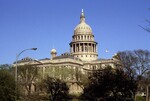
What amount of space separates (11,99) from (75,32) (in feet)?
434

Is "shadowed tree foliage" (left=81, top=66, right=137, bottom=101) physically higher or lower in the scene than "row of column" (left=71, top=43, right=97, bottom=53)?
lower

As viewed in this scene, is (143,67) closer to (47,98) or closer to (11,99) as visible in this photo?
(47,98)

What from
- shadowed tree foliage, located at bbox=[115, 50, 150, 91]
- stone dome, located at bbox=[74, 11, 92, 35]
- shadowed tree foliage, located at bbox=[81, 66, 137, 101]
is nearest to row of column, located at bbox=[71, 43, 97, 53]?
stone dome, located at bbox=[74, 11, 92, 35]

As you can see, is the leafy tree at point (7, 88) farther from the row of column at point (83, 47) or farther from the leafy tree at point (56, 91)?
the row of column at point (83, 47)

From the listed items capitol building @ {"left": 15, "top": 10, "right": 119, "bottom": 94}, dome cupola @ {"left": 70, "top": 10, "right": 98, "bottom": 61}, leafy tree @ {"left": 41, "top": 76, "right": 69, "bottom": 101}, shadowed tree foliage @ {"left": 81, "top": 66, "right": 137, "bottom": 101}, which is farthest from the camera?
dome cupola @ {"left": 70, "top": 10, "right": 98, "bottom": 61}

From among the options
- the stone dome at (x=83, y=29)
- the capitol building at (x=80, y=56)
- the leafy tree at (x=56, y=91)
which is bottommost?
the leafy tree at (x=56, y=91)

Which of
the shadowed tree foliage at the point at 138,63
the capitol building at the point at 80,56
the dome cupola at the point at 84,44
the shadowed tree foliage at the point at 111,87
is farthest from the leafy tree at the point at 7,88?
the dome cupola at the point at 84,44

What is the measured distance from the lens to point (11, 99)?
37250 millimetres

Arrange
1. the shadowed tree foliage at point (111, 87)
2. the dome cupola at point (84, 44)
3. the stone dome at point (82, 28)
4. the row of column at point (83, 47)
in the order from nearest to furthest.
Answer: the shadowed tree foliage at point (111, 87) → the dome cupola at point (84, 44) → the row of column at point (83, 47) → the stone dome at point (82, 28)

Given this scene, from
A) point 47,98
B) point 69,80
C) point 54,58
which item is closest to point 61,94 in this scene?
point 47,98

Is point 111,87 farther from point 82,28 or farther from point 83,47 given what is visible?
point 82,28

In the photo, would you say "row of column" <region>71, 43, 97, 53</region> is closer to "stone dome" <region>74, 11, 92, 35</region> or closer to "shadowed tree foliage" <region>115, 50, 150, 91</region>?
"stone dome" <region>74, 11, 92, 35</region>

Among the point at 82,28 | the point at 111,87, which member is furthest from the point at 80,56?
the point at 111,87

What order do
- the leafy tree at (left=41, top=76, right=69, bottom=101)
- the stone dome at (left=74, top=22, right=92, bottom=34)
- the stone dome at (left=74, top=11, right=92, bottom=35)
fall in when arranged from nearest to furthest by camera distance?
1. the leafy tree at (left=41, top=76, right=69, bottom=101)
2. the stone dome at (left=74, top=22, right=92, bottom=34)
3. the stone dome at (left=74, top=11, right=92, bottom=35)
